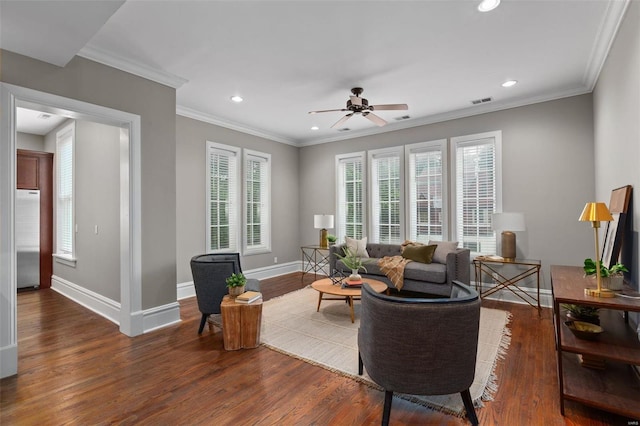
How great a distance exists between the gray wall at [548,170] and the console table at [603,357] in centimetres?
214

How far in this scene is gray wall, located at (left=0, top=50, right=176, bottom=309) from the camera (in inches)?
119

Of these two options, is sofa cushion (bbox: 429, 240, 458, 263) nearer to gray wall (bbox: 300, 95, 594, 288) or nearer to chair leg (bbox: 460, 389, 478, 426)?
gray wall (bbox: 300, 95, 594, 288)

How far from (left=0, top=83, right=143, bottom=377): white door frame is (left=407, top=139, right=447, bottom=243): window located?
14.0 feet

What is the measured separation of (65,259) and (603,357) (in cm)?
670

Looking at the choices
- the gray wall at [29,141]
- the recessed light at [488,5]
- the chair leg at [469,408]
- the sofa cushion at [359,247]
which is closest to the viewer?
the chair leg at [469,408]

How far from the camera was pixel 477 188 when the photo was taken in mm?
4898

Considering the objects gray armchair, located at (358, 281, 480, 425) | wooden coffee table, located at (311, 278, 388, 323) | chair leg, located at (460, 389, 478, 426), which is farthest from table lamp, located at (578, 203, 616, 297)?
wooden coffee table, located at (311, 278, 388, 323)

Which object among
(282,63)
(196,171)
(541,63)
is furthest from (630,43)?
(196,171)

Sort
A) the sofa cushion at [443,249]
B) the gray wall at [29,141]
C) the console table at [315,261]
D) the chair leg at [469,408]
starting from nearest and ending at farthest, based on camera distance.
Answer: the chair leg at [469,408], the sofa cushion at [443,249], the gray wall at [29,141], the console table at [315,261]

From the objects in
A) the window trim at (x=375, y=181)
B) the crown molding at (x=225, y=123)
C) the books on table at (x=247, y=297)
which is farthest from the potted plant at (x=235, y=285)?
the window trim at (x=375, y=181)

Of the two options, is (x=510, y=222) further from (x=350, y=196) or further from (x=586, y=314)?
(x=350, y=196)

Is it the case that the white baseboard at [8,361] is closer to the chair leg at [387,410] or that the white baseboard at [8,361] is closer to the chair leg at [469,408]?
the chair leg at [387,410]

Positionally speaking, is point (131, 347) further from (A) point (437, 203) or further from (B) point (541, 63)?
(B) point (541, 63)

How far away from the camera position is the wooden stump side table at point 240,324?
2.98 meters
